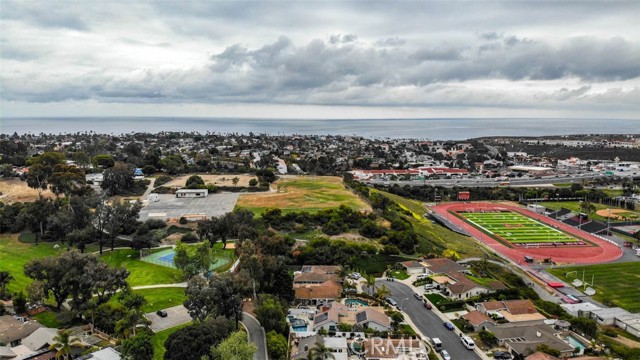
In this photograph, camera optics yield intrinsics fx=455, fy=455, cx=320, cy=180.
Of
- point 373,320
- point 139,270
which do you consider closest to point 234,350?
point 373,320

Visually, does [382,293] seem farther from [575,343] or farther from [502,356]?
[575,343]

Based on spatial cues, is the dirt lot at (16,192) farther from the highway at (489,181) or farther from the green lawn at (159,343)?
the highway at (489,181)

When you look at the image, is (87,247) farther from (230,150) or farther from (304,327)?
(230,150)

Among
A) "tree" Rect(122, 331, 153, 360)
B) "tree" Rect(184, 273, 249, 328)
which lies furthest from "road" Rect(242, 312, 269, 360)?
"tree" Rect(122, 331, 153, 360)

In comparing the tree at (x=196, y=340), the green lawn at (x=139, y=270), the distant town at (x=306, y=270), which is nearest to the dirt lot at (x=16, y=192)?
the distant town at (x=306, y=270)

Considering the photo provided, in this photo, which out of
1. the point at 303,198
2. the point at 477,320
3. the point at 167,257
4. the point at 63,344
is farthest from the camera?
the point at 303,198

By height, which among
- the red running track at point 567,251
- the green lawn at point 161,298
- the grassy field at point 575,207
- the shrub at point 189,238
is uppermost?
the shrub at point 189,238
